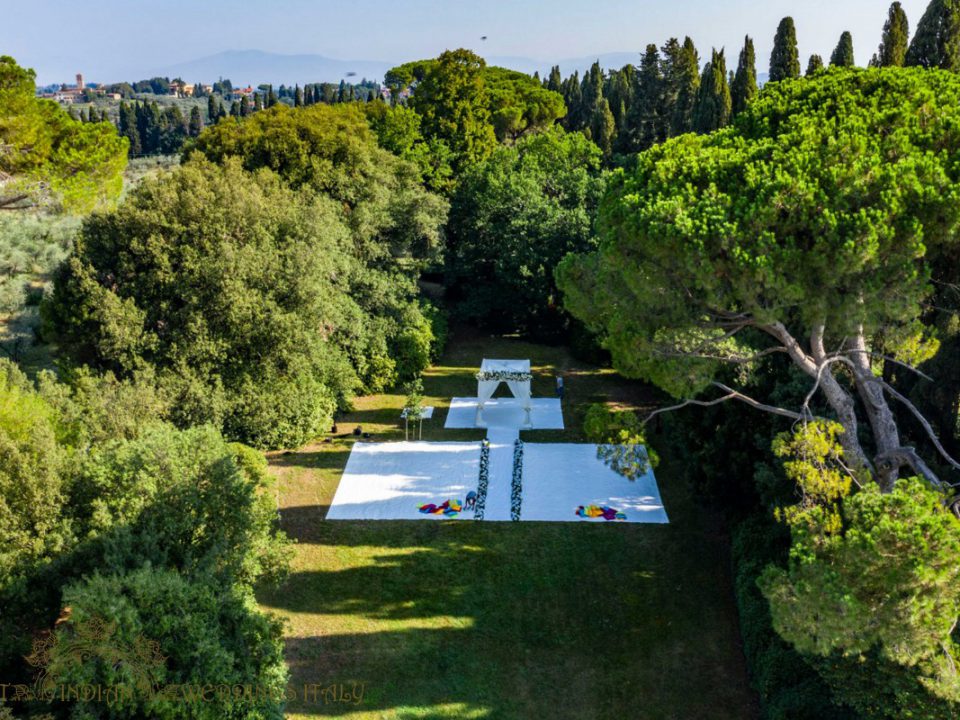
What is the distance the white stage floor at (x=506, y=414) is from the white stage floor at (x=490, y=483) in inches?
45.7

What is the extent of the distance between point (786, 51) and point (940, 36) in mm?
9776

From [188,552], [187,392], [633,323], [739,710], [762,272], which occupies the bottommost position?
[739,710]

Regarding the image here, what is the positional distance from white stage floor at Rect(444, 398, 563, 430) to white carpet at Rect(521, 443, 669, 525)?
189 centimetres

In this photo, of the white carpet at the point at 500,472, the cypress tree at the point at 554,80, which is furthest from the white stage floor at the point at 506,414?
the cypress tree at the point at 554,80

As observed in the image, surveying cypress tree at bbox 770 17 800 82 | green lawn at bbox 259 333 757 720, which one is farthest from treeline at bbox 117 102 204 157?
green lawn at bbox 259 333 757 720

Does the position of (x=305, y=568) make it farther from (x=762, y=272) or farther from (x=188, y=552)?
(x=762, y=272)

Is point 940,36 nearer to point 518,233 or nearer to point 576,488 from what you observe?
point 518,233

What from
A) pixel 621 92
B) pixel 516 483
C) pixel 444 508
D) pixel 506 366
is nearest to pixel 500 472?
pixel 516 483

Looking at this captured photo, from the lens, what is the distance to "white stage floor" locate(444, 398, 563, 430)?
1953cm

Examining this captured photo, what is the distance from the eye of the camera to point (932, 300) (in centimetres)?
1045

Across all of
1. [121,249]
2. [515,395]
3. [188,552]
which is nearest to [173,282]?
[121,249]

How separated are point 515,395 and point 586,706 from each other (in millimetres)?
10968

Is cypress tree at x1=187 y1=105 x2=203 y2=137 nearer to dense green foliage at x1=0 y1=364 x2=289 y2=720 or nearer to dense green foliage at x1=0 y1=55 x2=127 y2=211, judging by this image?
dense green foliage at x1=0 y1=55 x2=127 y2=211

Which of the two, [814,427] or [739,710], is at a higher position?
[814,427]
